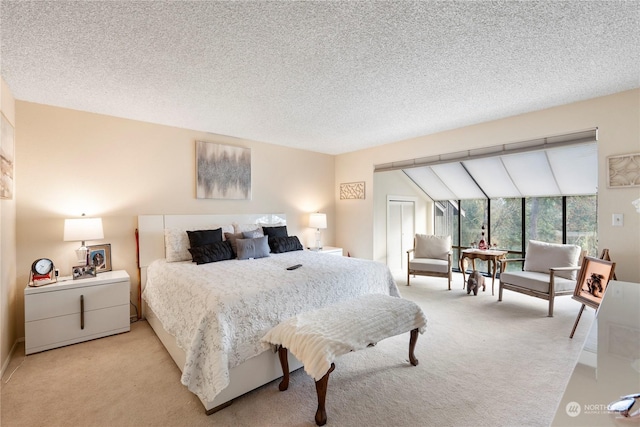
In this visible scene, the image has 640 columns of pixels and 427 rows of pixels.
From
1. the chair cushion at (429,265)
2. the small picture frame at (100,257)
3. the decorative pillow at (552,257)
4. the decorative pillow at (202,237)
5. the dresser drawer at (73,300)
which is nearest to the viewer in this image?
the dresser drawer at (73,300)

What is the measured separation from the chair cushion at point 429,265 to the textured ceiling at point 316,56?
7.82ft

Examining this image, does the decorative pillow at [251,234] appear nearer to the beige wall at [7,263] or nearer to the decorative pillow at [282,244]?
the decorative pillow at [282,244]

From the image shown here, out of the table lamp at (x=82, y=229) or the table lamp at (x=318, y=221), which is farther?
the table lamp at (x=318, y=221)

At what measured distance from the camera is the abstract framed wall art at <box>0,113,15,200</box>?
2387mm

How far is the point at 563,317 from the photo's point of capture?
11.2 ft

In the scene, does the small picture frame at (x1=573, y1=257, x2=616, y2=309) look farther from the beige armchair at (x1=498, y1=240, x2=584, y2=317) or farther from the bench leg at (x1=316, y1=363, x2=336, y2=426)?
the bench leg at (x1=316, y1=363, x2=336, y2=426)

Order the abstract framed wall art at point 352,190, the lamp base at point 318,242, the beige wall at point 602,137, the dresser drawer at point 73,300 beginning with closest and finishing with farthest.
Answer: the dresser drawer at point 73,300
the beige wall at point 602,137
the lamp base at point 318,242
the abstract framed wall art at point 352,190

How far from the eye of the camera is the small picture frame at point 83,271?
3.01 meters

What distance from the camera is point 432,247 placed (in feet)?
16.4

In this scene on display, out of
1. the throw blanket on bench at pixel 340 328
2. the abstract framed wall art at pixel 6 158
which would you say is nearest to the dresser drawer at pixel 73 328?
the abstract framed wall art at pixel 6 158

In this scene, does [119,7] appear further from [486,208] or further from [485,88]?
[486,208]

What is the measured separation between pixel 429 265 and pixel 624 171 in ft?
8.52

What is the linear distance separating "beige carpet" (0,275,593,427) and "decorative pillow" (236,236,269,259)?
4.21 ft

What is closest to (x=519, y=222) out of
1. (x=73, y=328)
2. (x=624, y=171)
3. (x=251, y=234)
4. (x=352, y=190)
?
(x=624, y=171)
